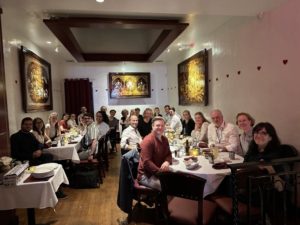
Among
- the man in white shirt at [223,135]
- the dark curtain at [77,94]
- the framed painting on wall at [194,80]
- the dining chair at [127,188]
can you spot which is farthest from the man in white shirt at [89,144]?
the dark curtain at [77,94]

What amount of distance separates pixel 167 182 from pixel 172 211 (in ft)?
1.20

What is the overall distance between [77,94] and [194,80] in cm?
447

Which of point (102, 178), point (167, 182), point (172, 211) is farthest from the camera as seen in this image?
point (102, 178)

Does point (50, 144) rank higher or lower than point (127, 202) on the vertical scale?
higher

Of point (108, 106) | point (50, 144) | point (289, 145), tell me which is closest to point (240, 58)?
point (289, 145)

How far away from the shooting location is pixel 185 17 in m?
4.39

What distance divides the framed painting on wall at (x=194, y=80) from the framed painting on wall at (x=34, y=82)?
146 inches

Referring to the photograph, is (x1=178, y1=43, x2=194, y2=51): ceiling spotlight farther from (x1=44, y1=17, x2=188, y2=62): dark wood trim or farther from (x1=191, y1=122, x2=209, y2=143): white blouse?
(x1=191, y1=122, x2=209, y2=143): white blouse

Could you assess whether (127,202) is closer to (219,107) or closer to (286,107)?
(286,107)

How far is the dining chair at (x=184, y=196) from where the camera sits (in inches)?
83.6

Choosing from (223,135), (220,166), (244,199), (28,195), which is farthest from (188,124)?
A: (28,195)

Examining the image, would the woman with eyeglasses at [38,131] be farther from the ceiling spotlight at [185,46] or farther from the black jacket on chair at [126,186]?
the ceiling spotlight at [185,46]

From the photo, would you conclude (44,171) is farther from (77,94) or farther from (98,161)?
(77,94)

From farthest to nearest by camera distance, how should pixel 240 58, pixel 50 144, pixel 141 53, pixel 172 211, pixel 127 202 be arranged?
pixel 141 53, pixel 50 144, pixel 240 58, pixel 127 202, pixel 172 211
